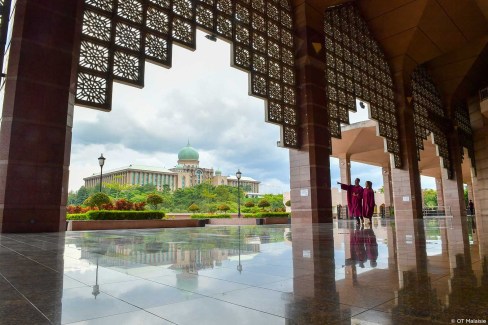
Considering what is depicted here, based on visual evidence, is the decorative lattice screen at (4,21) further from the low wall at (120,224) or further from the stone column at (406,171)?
the stone column at (406,171)

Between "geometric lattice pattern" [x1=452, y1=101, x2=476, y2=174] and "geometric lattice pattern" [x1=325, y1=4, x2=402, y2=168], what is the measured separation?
8.71 metres

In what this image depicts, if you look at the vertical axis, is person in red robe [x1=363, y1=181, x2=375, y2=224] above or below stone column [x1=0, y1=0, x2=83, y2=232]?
below

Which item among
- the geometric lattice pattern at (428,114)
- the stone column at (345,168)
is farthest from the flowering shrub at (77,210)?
the stone column at (345,168)

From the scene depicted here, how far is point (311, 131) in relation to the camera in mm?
11625

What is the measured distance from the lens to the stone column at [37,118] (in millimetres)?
6426

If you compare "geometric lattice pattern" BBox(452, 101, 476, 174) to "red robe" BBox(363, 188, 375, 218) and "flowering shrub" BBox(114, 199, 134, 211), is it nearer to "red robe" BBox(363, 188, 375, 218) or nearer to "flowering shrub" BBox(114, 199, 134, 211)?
"red robe" BBox(363, 188, 375, 218)

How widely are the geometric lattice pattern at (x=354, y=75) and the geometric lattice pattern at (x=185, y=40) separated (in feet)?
7.22

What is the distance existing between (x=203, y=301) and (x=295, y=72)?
11.6 m

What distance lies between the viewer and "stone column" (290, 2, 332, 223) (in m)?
11.4

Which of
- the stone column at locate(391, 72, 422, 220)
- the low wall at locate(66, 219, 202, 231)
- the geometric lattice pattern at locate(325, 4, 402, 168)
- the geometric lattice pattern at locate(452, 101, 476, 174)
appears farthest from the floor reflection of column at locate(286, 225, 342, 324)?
the geometric lattice pattern at locate(452, 101, 476, 174)

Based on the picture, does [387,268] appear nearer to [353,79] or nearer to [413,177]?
[353,79]

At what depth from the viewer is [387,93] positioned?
1658 cm

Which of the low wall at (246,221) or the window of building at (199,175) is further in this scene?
the window of building at (199,175)

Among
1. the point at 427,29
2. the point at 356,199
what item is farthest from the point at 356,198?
the point at 427,29
